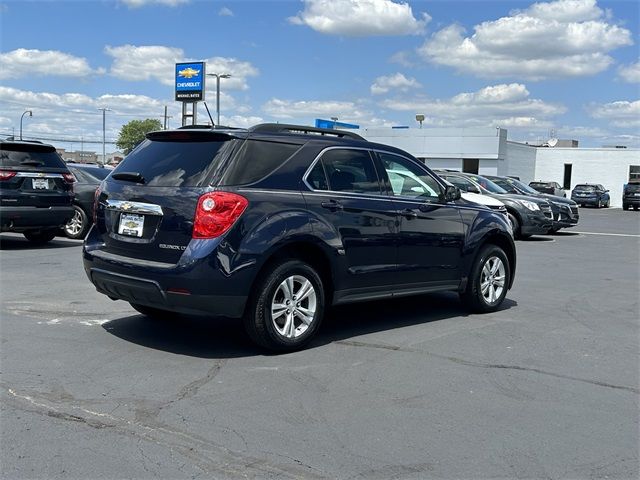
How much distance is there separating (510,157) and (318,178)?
4768 centimetres

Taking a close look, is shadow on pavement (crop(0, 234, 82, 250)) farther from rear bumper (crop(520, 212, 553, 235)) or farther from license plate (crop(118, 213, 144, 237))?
rear bumper (crop(520, 212, 553, 235))

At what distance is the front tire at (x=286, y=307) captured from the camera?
5.33 metres

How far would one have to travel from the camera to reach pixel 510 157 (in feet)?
167

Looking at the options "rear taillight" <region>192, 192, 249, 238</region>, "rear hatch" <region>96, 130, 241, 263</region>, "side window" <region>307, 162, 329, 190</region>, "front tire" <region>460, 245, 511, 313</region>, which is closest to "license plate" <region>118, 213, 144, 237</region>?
"rear hatch" <region>96, 130, 241, 263</region>

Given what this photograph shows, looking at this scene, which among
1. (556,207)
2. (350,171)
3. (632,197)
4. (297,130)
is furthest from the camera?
(632,197)

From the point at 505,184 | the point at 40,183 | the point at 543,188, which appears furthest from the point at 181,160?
the point at 543,188

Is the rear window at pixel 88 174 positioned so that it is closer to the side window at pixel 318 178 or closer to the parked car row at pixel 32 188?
the parked car row at pixel 32 188

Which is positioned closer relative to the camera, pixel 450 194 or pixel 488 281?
pixel 450 194

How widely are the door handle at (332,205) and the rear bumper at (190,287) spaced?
0.96 m

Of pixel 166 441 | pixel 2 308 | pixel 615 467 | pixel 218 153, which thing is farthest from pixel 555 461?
pixel 2 308

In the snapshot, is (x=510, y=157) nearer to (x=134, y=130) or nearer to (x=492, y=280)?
(x=492, y=280)

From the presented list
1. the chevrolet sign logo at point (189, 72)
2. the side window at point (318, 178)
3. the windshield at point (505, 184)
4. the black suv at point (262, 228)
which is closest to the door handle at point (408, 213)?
the black suv at point (262, 228)

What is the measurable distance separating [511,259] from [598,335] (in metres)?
1.59

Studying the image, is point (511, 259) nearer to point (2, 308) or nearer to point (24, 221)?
point (2, 308)
